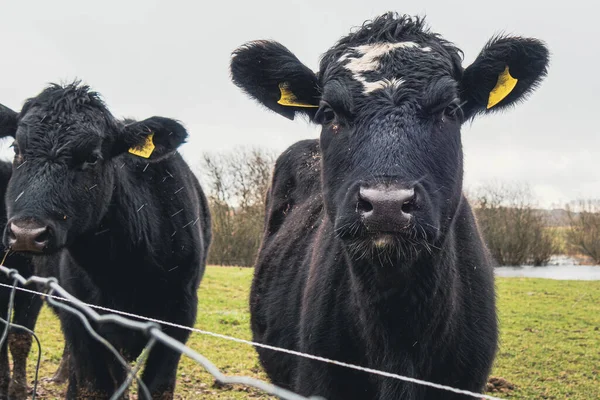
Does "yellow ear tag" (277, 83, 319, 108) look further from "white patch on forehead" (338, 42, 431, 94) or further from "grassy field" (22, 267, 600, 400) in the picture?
"grassy field" (22, 267, 600, 400)

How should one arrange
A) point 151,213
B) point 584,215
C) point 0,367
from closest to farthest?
1. point 151,213
2. point 0,367
3. point 584,215

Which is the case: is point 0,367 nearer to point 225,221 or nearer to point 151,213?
point 151,213

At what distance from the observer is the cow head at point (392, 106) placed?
263 cm

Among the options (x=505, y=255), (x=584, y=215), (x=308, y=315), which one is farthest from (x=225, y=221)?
(x=308, y=315)

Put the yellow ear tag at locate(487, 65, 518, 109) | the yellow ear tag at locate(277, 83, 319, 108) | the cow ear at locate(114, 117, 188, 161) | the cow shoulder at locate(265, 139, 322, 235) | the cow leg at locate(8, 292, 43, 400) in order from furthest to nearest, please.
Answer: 1. the cow leg at locate(8, 292, 43, 400)
2. the cow shoulder at locate(265, 139, 322, 235)
3. the cow ear at locate(114, 117, 188, 161)
4. the yellow ear tag at locate(277, 83, 319, 108)
5. the yellow ear tag at locate(487, 65, 518, 109)

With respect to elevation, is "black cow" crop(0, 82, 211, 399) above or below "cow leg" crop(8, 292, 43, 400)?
above

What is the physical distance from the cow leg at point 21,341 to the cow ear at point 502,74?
5.13m

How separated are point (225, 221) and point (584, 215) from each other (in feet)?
70.4

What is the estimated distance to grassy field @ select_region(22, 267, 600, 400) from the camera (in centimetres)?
728

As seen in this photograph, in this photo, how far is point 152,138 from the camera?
203 inches

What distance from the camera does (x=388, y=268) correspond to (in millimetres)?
2971

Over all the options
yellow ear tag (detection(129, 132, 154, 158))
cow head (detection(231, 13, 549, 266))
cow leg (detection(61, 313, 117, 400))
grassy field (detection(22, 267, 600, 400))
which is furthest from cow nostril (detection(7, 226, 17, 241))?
grassy field (detection(22, 267, 600, 400))

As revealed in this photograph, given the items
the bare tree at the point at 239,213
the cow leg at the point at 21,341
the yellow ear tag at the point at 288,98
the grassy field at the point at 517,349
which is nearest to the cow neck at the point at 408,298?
the yellow ear tag at the point at 288,98

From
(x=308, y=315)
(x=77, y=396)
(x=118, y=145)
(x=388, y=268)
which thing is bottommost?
(x=77, y=396)
